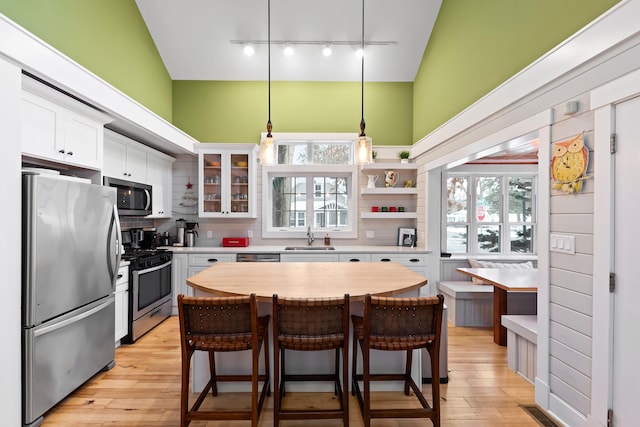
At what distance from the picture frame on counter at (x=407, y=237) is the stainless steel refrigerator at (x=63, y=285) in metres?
3.72

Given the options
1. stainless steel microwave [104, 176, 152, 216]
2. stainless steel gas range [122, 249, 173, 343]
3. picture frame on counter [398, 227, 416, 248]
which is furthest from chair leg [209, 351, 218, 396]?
picture frame on counter [398, 227, 416, 248]

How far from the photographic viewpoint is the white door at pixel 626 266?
166 cm

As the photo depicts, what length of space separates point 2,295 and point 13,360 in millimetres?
413

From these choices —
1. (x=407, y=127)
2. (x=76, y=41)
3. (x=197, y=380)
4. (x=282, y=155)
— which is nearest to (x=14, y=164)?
(x=76, y=41)

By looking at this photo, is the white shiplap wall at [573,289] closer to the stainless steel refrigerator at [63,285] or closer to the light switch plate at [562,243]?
the light switch plate at [562,243]

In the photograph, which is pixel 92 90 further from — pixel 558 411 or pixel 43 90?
pixel 558 411

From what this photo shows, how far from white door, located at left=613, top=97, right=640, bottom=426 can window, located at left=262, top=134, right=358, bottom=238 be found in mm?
3568

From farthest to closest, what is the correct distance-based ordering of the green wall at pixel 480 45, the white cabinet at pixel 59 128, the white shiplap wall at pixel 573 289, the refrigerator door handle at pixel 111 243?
the refrigerator door handle at pixel 111 243 < the white cabinet at pixel 59 128 < the green wall at pixel 480 45 < the white shiplap wall at pixel 573 289

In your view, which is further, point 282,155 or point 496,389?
point 282,155

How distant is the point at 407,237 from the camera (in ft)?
16.4

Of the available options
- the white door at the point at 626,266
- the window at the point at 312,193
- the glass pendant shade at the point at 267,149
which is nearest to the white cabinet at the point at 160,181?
the window at the point at 312,193

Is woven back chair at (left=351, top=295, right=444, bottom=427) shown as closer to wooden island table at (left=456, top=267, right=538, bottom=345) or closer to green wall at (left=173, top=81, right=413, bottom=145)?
wooden island table at (left=456, top=267, right=538, bottom=345)

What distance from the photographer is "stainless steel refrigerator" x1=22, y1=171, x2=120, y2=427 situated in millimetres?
2078

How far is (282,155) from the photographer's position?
5.28m
